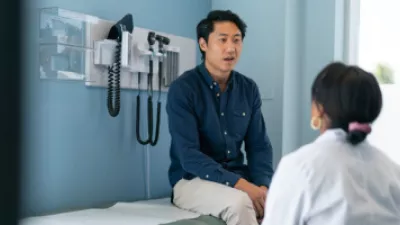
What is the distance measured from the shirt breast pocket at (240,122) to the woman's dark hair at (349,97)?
108cm

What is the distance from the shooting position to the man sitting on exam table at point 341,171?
1071 mm

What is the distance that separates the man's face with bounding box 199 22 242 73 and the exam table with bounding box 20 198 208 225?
2.11ft

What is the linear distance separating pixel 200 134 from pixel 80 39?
2.12 ft

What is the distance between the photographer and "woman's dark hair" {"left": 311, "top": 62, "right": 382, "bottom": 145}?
1119 millimetres

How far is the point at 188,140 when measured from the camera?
2.10 meters

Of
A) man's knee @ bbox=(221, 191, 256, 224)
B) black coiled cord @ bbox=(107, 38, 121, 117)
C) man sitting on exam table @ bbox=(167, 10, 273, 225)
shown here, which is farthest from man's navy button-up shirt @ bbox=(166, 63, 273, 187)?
black coiled cord @ bbox=(107, 38, 121, 117)

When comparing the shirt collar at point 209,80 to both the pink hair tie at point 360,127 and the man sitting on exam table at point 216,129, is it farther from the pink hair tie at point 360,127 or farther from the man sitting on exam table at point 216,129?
the pink hair tie at point 360,127

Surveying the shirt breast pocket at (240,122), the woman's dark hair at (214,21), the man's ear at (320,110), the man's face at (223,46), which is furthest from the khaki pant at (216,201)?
the man's ear at (320,110)

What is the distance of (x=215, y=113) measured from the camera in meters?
2.19

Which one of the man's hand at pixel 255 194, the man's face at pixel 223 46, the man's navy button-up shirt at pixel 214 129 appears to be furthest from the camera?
the man's face at pixel 223 46

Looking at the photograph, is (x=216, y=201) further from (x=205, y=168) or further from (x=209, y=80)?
(x=209, y=80)

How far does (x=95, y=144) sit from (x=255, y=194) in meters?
0.75

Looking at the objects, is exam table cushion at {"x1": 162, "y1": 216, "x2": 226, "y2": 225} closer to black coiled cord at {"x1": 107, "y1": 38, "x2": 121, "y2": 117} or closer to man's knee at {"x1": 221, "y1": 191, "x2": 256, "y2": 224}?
man's knee at {"x1": 221, "y1": 191, "x2": 256, "y2": 224}

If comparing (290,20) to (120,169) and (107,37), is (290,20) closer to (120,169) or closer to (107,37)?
(107,37)
